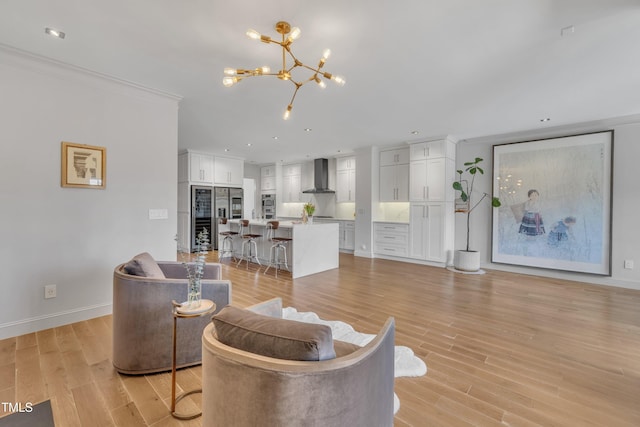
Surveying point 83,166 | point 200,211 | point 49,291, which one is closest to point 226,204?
point 200,211

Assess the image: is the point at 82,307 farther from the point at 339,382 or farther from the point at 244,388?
the point at 339,382

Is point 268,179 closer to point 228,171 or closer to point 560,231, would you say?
point 228,171

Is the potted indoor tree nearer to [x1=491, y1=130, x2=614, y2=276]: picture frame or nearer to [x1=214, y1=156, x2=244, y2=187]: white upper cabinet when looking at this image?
[x1=491, y1=130, x2=614, y2=276]: picture frame

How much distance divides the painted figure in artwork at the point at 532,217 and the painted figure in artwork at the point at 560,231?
162 mm

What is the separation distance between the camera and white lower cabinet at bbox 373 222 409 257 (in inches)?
255

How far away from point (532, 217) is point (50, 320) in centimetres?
734

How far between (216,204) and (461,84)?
6.55 metres

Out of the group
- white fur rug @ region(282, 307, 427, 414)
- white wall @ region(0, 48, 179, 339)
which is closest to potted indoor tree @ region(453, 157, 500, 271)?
white fur rug @ region(282, 307, 427, 414)

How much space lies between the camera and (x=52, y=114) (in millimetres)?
2828

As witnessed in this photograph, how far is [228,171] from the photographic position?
26.5 feet

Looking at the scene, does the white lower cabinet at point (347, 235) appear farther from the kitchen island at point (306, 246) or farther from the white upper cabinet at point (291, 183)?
the white upper cabinet at point (291, 183)

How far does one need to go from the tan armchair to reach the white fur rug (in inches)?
37.5

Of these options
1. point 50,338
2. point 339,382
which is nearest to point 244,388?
point 339,382

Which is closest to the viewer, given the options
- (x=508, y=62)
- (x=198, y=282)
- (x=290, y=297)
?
(x=198, y=282)
